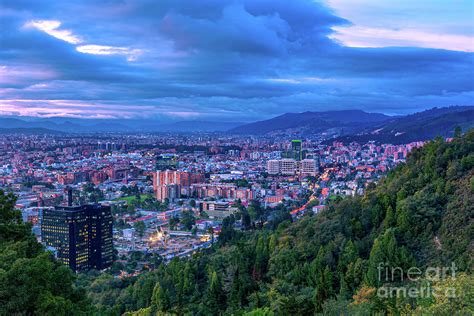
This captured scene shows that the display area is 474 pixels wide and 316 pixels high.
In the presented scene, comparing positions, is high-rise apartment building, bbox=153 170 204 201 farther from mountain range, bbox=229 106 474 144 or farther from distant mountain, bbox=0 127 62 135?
distant mountain, bbox=0 127 62 135

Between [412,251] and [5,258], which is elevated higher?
[5,258]

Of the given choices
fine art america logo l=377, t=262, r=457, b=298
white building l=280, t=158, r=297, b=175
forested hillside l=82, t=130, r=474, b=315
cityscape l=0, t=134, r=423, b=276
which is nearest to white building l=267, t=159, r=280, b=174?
cityscape l=0, t=134, r=423, b=276

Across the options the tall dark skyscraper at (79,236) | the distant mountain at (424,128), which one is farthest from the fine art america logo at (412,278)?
the distant mountain at (424,128)

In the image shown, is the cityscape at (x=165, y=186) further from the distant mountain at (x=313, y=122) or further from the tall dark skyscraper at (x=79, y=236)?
the distant mountain at (x=313, y=122)

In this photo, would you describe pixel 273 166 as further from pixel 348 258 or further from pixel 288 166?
pixel 348 258

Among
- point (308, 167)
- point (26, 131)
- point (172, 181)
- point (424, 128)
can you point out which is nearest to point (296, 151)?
point (308, 167)

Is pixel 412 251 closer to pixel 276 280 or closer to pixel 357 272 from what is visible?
pixel 357 272

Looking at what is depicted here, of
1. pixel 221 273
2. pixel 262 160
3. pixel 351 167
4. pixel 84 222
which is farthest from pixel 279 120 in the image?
pixel 221 273

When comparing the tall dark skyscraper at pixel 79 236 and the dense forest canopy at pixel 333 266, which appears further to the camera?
the tall dark skyscraper at pixel 79 236
